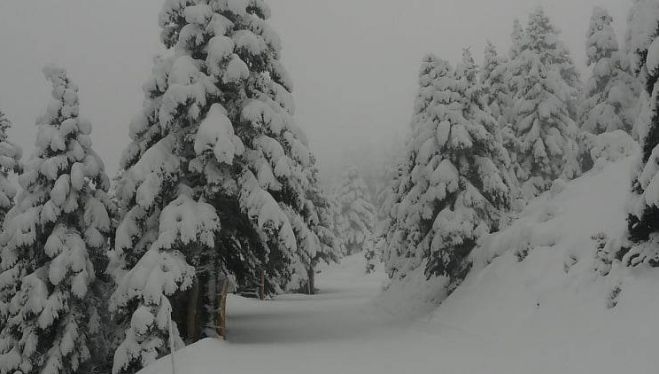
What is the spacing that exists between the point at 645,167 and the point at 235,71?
1079cm

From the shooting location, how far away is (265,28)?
18.7 m

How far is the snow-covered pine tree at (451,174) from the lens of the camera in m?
20.2

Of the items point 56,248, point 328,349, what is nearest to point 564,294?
point 328,349

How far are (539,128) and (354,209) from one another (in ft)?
153

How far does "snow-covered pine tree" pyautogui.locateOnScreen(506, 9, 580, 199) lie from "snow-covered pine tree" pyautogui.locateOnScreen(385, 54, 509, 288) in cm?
1225

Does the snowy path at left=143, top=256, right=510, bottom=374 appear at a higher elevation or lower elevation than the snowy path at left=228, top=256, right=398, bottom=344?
higher

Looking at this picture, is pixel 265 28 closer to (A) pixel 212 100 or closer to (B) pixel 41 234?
(A) pixel 212 100

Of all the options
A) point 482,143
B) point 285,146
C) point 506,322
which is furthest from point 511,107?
point 506,322

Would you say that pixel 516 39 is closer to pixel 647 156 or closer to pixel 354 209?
pixel 647 156

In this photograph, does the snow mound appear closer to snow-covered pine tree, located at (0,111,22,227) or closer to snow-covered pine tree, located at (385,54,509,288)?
snow-covered pine tree, located at (385,54,509,288)

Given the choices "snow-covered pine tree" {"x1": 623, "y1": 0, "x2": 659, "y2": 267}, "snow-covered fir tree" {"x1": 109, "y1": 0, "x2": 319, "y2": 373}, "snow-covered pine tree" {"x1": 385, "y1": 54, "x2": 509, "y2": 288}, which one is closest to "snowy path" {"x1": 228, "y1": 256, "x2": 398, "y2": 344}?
"snow-covered fir tree" {"x1": 109, "y1": 0, "x2": 319, "y2": 373}

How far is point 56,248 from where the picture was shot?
66.7 ft

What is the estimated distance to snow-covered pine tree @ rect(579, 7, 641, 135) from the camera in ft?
110

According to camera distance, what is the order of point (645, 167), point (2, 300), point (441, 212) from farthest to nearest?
point (2, 300) → point (441, 212) → point (645, 167)
